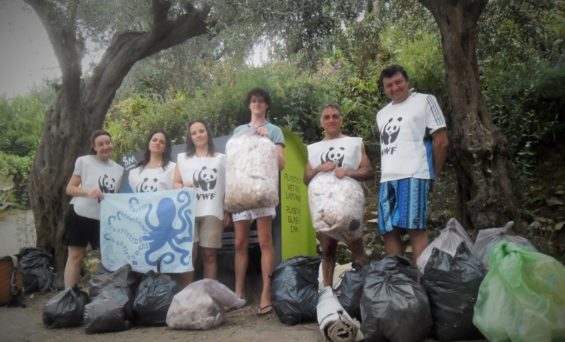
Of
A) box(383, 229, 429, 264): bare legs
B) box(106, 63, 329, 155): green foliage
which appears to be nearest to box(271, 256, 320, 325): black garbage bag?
box(383, 229, 429, 264): bare legs

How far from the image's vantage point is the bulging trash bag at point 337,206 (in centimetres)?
414

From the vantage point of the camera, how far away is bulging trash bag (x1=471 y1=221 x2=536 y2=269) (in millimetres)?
3791

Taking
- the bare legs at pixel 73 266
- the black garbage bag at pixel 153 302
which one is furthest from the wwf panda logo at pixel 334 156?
the bare legs at pixel 73 266

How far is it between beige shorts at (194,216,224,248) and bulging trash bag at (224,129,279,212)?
0.59m

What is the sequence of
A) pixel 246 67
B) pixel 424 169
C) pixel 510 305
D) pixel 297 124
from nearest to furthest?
pixel 510 305, pixel 424 169, pixel 297 124, pixel 246 67

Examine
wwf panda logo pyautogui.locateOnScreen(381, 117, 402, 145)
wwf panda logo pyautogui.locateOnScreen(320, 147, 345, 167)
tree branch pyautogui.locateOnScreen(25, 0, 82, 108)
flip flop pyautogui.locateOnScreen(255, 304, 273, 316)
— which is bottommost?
flip flop pyautogui.locateOnScreen(255, 304, 273, 316)

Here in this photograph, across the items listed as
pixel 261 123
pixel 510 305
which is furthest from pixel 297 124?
pixel 510 305

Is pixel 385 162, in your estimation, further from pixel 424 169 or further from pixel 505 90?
pixel 505 90

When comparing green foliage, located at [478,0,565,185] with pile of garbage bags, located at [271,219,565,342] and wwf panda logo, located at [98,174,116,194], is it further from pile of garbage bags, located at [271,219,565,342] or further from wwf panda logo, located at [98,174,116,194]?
wwf panda logo, located at [98,174,116,194]

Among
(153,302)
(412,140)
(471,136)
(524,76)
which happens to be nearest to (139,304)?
(153,302)

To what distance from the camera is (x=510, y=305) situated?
299cm

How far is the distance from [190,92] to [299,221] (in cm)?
604

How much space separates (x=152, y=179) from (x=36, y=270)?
2531mm

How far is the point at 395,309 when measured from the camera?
11.1ft
